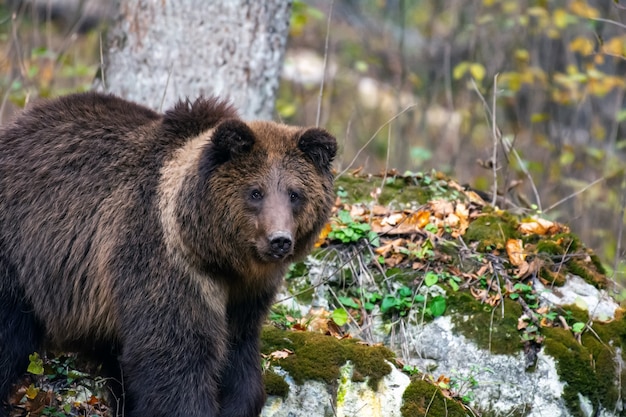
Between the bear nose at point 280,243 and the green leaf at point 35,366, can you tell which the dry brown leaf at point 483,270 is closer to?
the bear nose at point 280,243

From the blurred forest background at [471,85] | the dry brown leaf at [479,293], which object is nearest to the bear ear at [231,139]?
the dry brown leaf at [479,293]

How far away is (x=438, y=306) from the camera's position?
6523 mm

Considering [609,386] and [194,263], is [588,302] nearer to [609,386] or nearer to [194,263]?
[609,386]

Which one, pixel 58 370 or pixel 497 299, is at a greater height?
pixel 497 299

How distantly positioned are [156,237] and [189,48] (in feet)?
11.9

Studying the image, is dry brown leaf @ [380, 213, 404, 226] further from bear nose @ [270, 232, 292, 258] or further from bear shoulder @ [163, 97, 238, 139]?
bear nose @ [270, 232, 292, 258]

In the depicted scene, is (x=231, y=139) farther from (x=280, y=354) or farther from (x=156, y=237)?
(x=280, y=354)

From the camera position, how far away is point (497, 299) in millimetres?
6578

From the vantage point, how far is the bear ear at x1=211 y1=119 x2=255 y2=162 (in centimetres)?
496

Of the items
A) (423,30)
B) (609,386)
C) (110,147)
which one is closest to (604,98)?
(423,30)

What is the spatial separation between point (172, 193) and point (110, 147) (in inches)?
23.8

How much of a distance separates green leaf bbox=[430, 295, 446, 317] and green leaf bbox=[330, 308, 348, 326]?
65cm

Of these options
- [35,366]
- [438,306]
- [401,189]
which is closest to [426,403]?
[438,306]

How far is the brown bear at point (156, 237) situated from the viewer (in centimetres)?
499
